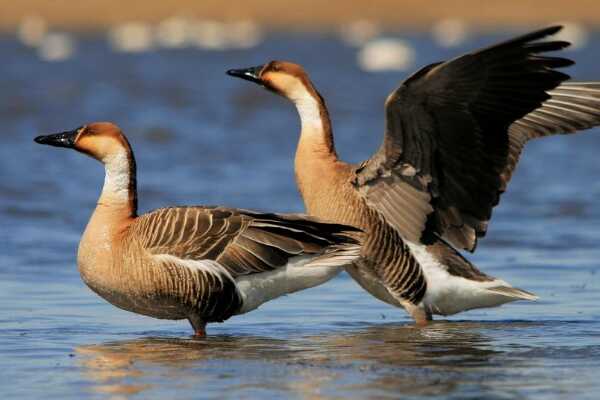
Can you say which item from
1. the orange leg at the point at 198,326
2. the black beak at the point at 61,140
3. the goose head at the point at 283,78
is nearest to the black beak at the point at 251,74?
the goose head at the point at 283,78

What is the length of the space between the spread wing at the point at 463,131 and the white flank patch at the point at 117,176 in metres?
1.55

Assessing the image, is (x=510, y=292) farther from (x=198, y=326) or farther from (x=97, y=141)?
(x=97, y=141)

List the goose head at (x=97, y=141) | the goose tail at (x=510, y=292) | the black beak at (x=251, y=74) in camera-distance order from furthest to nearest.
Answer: the black beak at (x=251, y=74) < the goose tail at (x=510, y=292) < the goose head at (x=97, y=141)

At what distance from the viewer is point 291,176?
53.2 ft

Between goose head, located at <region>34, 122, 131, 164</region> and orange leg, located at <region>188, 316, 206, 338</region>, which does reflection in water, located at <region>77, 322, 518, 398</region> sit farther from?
goose head, located at <region>34, 122, 131, 164</region>

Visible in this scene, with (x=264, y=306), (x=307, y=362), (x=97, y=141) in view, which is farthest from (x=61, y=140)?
(x=307, y=362)

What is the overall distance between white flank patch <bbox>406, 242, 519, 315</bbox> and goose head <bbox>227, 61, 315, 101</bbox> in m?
1.30

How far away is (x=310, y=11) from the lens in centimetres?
5969

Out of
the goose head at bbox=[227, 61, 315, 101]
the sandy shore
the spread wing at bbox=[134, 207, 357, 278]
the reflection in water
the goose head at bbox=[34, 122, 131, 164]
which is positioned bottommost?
the reflection in water

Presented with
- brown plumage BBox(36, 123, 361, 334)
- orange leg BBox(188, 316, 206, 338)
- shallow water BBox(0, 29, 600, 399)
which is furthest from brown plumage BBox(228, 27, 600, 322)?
orange leg BBox(188, 316, 206, 338)

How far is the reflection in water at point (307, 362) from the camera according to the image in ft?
22.6

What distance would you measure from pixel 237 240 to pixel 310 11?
5197 centimetres

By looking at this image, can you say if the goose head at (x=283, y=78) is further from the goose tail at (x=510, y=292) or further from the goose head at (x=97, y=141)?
the goose tail at (x=510, y=292)

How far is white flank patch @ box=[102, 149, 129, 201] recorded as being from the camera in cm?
863
